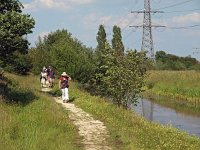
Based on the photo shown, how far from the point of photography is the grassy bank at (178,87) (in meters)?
46.2

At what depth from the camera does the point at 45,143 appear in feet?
44.1

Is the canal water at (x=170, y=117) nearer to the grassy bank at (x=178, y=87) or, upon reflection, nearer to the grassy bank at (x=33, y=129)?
the grassy bank at (x=178, y=87)

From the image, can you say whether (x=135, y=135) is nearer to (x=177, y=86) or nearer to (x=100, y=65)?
(x=100, y=65)

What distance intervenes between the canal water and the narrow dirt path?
302 inches

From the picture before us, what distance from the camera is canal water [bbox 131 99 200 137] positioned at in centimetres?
2878

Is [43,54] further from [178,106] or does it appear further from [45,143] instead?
[45,143]

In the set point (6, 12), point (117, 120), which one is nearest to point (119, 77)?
point (117, 120)

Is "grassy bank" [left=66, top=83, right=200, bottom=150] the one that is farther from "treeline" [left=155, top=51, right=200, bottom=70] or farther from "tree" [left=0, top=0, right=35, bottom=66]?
"treeline" [left=155, top=51, right=200, bottom=70]

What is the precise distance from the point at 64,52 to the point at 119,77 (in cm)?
1491

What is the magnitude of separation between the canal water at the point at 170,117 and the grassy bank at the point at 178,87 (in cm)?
336

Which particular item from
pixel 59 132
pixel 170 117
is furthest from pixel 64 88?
pixel 59 132

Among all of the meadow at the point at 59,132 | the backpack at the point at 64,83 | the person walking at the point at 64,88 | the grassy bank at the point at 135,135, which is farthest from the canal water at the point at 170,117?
the meadow at the point at 59,132

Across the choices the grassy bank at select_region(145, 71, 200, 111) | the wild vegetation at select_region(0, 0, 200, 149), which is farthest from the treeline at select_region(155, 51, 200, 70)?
the wild vegetation at select_region(0, 0, 200, 149)

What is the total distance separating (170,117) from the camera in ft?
111
